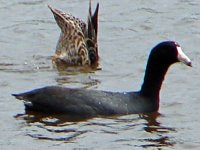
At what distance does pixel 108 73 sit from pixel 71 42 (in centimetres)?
131

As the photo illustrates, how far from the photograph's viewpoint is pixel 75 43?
15633 millimetres

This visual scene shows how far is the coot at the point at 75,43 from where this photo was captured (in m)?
15.4

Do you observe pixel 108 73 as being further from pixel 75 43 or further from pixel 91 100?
pixel 91 100

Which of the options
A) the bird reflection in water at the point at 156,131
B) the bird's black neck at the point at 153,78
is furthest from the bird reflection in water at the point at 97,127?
the bird's black neck at the point at 153,78

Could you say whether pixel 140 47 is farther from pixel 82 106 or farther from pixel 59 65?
pixel 82 106

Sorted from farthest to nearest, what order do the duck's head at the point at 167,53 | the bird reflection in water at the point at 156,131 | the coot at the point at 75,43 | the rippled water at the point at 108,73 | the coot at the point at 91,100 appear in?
the coot at the point at 75,43
the duck's head at the point at 167,53
the coot at the point at 91,100
the rippled water at the point at 108,73
the bird reflection in water at the point at 156,131

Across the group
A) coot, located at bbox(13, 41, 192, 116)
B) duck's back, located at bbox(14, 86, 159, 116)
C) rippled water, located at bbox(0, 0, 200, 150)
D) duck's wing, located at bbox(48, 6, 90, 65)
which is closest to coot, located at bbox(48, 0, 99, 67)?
duck's wing, located at bbox(48, 6, 90, 65)

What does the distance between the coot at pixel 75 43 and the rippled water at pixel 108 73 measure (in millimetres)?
204

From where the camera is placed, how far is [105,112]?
41.0 ft

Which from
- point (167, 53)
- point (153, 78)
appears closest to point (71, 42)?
point (153, 78)

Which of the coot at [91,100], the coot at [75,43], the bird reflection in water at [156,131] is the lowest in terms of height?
the bird reflection in water at [156,131]

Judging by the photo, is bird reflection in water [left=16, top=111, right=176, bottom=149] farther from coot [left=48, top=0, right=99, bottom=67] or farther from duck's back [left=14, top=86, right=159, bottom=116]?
coot [left=48, top=0, right=99, bottom=67]

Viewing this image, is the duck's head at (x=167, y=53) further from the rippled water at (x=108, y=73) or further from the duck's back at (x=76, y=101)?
the duck's back at (x=76, y=101)

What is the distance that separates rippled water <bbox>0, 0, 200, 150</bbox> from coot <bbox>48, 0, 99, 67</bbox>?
204 millimetres
